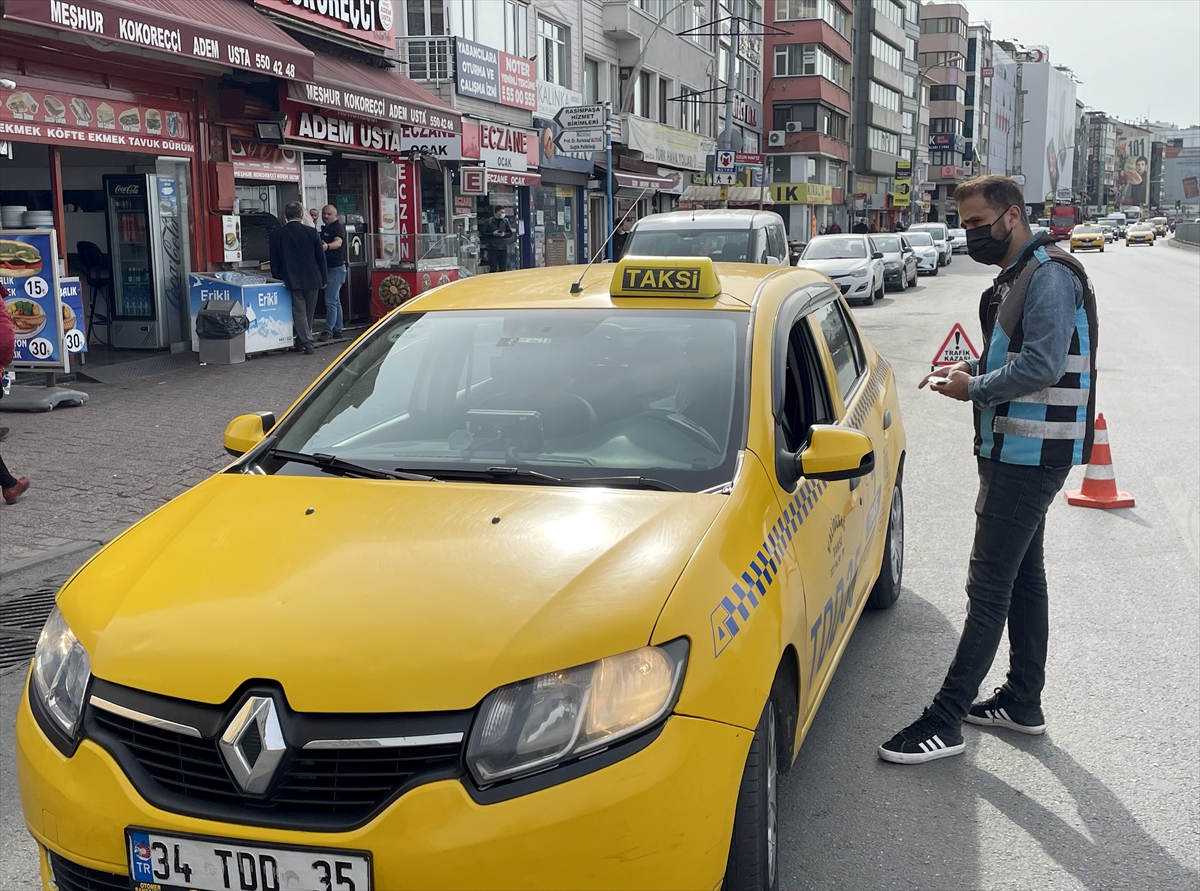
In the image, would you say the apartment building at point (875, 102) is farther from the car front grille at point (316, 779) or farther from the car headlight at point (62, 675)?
the car front grille at point (316, 779)

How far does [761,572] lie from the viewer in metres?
2.98

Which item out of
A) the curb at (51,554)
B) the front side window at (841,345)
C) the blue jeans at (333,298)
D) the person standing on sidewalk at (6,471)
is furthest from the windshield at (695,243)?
the front side window at (841,345)

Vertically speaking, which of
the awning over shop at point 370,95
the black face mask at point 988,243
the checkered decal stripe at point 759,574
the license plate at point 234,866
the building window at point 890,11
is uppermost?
the building window at point 890,11

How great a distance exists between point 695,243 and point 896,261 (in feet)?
51.9

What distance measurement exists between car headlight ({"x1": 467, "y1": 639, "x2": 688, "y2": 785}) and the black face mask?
220 centimetres

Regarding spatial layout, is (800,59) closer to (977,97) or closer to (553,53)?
(553,53)

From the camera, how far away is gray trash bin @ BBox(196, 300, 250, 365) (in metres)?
14.7

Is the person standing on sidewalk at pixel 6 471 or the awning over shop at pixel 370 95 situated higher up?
the awning over shop at pixel 370 95

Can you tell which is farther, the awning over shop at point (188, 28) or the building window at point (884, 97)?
the building window at point (884, 97)

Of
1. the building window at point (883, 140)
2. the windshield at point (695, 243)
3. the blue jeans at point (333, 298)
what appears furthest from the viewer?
the building window at point (883, 140)

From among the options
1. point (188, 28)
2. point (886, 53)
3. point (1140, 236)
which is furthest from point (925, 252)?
point (886, 53)

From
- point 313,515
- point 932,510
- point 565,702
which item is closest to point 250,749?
point 565,702

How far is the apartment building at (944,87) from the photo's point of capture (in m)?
109

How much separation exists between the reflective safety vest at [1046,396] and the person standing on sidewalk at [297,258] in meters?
12.7
